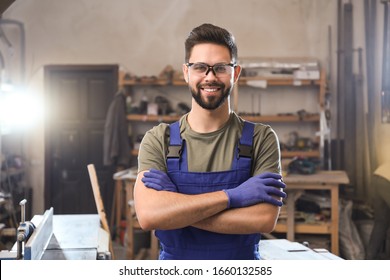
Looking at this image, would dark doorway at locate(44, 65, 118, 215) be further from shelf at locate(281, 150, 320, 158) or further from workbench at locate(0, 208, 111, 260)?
shelf at locate(281, 150, 320, 158)

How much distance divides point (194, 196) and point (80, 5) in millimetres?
1224

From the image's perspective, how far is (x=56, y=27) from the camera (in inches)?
91.8

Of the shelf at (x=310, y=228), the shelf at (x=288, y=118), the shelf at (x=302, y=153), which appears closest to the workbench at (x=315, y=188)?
the shelf at (x=310, y=228)

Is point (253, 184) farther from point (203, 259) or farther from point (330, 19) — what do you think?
point (330, 19)

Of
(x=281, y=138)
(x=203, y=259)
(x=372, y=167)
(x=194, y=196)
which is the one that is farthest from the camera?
(x=281, y=138)

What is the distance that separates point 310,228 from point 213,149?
2122 mm

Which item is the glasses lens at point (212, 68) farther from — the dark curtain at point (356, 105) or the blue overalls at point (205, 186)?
the dark curtain at point (356, 105)

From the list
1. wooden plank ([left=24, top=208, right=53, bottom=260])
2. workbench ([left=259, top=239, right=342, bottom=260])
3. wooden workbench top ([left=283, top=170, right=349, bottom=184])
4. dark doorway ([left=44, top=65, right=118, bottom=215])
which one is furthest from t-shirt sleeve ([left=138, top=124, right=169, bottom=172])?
wooden workbench top ([left=283, top=170, right=349, bottom=184])

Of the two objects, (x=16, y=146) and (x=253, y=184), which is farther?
(x=16, y=146)

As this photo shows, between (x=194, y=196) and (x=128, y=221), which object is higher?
(x=194, y=196)

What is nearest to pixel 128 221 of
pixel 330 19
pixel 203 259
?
pixel 330 19

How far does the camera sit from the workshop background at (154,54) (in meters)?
2.31

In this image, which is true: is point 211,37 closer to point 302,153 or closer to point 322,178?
point 322,178
